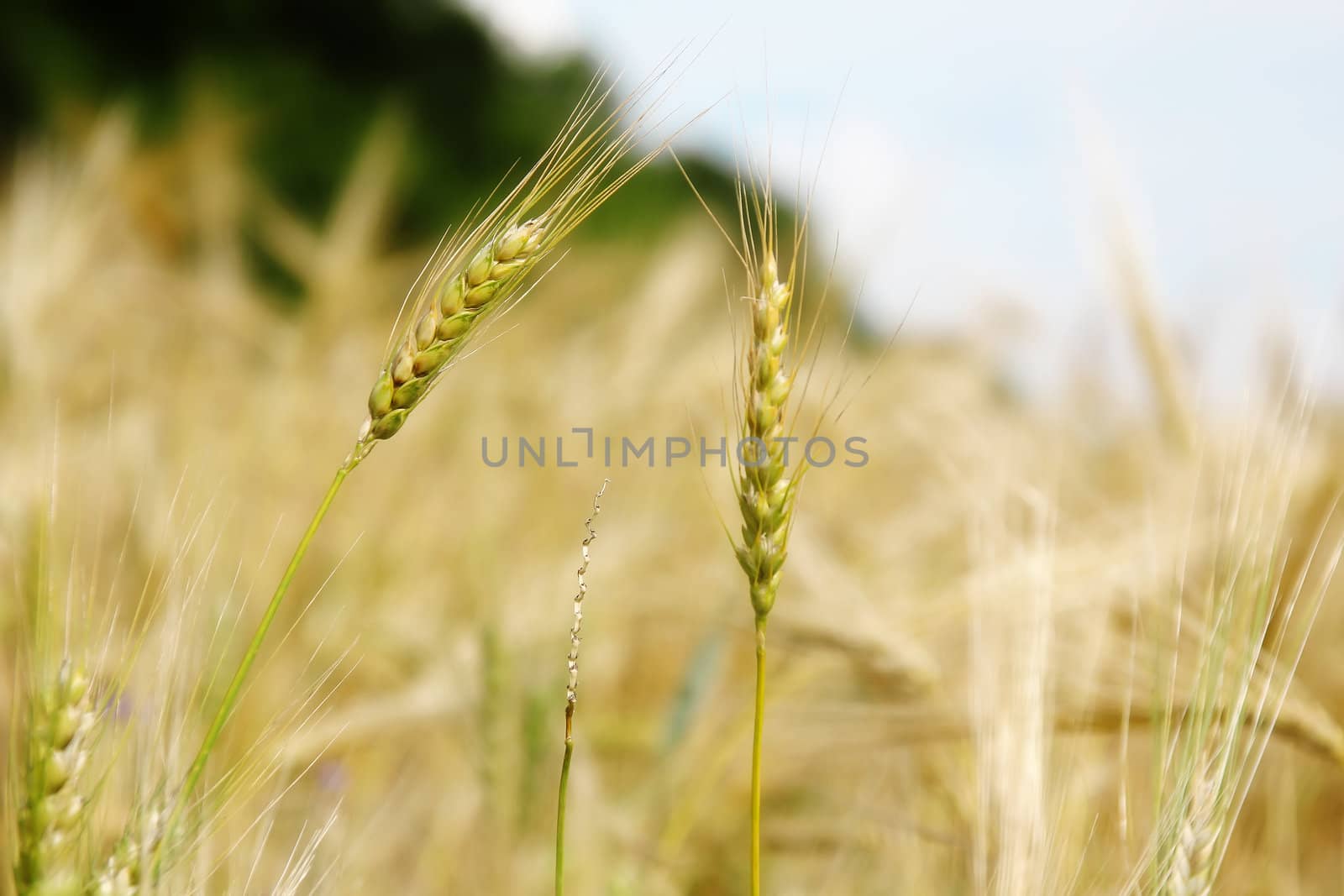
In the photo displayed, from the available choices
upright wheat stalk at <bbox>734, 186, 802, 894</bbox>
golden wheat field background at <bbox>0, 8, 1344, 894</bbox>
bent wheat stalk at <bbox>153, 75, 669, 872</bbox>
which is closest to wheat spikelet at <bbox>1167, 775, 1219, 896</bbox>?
golden wheat field background at <bbox>0, 8, 1344, 894</bbox>

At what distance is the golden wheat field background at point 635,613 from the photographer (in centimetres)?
56

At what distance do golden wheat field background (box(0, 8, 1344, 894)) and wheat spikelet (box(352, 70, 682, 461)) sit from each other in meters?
0.04

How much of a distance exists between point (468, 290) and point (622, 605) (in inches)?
43.3

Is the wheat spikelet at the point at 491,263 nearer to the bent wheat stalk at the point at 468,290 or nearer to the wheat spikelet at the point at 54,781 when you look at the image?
the bent wheat stalk at the point at 468,290

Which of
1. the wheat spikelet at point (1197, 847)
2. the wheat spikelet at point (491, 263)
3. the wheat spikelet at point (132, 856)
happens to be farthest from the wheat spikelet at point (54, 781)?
the wheat spikelet at point (1197, 847)

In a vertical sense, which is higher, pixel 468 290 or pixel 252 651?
pixel 468 290

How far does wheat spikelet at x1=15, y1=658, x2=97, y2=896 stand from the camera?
1.31 feet

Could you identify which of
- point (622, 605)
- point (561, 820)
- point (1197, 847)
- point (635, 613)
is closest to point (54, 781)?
point (561, 820)

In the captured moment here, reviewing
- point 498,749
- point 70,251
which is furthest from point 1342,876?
point 70,251

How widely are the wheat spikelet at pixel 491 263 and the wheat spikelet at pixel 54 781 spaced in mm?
149

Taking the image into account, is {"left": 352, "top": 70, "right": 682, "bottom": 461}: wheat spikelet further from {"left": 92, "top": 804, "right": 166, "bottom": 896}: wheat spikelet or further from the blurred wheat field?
{"left": 92, "top": 804, "right": 166, "bottom": 896}: wheat spikelet

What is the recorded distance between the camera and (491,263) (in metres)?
0.44

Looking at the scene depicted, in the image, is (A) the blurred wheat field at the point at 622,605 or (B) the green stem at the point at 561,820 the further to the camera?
(A) the blurred wheat field at the point at 622,605

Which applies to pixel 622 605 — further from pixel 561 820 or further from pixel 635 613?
pixel 561 820
